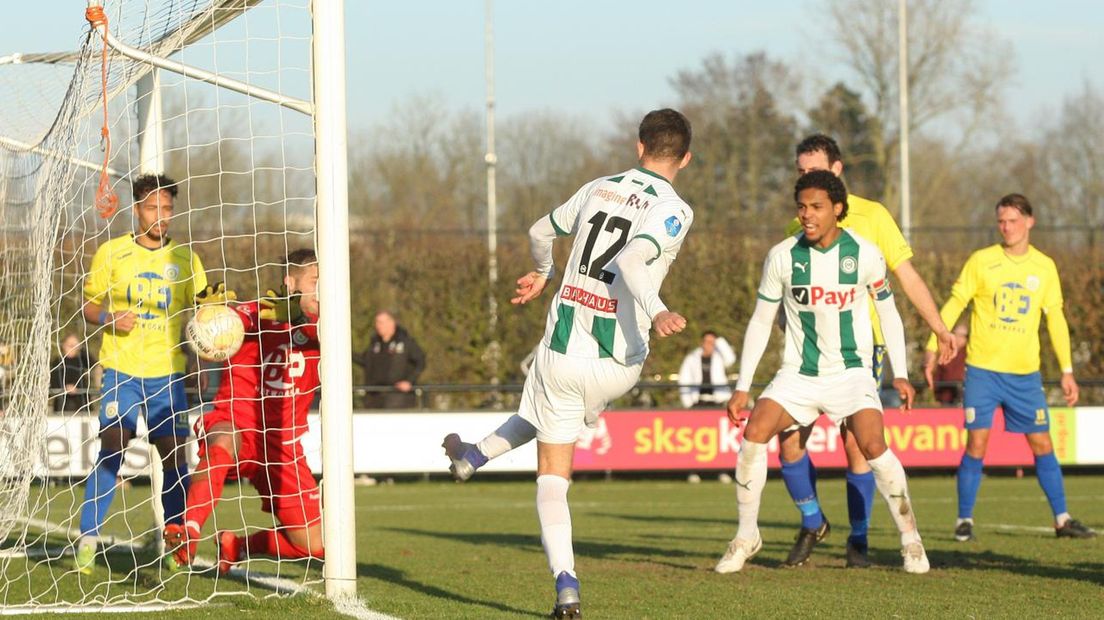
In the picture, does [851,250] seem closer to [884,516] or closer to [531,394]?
[531,394]

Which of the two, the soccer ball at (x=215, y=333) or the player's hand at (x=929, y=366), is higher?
the soccer ball at (x=215, y=333)

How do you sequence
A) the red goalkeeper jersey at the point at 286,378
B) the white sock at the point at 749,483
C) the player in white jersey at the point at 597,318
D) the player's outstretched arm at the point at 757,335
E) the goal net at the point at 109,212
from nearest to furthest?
1. the player in white jersey at the point at 597,318
2. the goal net at the point at 109,212
3. the red goalkeeper jersey at the point at 286,378
4. the player's outstretched arm at the point at 757,335
5. the white sock at the point at 749,483

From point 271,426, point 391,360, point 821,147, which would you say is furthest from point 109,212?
point 391,360

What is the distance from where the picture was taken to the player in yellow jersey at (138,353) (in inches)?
329

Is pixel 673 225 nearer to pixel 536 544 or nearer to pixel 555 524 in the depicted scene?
pixel 555 524

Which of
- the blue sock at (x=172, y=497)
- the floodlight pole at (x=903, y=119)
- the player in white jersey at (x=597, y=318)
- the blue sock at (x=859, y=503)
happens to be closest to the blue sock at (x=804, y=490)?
the blue sock at (x=859, y=503)

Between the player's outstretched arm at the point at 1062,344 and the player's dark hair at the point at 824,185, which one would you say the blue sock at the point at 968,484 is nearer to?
the player's outstretched arm at the point at 1062,344

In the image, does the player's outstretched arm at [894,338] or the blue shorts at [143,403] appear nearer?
the player's outstretched arm at [894,338]

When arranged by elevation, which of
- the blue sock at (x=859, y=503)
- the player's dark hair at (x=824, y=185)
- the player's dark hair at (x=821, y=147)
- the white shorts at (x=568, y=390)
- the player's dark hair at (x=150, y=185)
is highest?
the player's dark hair at (x=821, y=147)

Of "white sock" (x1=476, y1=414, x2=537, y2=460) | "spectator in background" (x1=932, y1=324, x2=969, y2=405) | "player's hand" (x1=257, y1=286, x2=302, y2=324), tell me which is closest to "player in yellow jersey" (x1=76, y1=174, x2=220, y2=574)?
"player's hand" (x1=257, y1=286, x2=302, y2=324)

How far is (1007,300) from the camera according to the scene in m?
10.4

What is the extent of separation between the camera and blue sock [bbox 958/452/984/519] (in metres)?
10.1

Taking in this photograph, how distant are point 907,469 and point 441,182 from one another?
23952 millimetres

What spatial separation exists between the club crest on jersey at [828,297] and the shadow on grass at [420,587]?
2.40 meters
